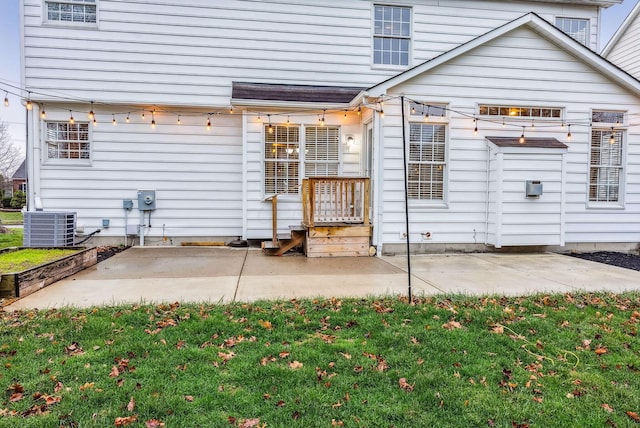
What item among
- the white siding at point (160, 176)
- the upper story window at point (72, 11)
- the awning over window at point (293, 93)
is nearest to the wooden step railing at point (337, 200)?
the awning over window at point (293, 93)

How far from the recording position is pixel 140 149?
8.52 m

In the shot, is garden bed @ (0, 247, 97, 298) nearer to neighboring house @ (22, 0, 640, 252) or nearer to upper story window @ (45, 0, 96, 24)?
neighboring house @ (22, 0, 640, 252)

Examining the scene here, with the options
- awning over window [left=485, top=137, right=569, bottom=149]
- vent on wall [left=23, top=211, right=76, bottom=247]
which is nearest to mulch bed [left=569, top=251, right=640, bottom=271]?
awning over window [left=485, top=137, right=569, bottom=149]

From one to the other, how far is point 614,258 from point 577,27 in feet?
20.7

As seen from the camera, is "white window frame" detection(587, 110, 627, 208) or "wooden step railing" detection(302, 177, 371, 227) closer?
"wooden step railing" detection(302, 177, 371, 227)

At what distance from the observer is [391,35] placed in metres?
9.22

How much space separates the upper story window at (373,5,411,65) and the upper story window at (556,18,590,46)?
423cm

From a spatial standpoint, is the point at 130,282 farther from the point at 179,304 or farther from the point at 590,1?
the point at 590,1

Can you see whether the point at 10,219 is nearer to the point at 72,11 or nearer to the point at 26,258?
the point at 72,11

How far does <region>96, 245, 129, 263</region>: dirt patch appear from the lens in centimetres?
712

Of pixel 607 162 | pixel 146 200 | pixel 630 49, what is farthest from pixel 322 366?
pixel 630 49

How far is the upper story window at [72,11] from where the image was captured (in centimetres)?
825

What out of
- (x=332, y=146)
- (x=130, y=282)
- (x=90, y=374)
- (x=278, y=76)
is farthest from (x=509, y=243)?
(x=90, y=374)

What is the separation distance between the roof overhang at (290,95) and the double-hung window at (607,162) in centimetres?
546
